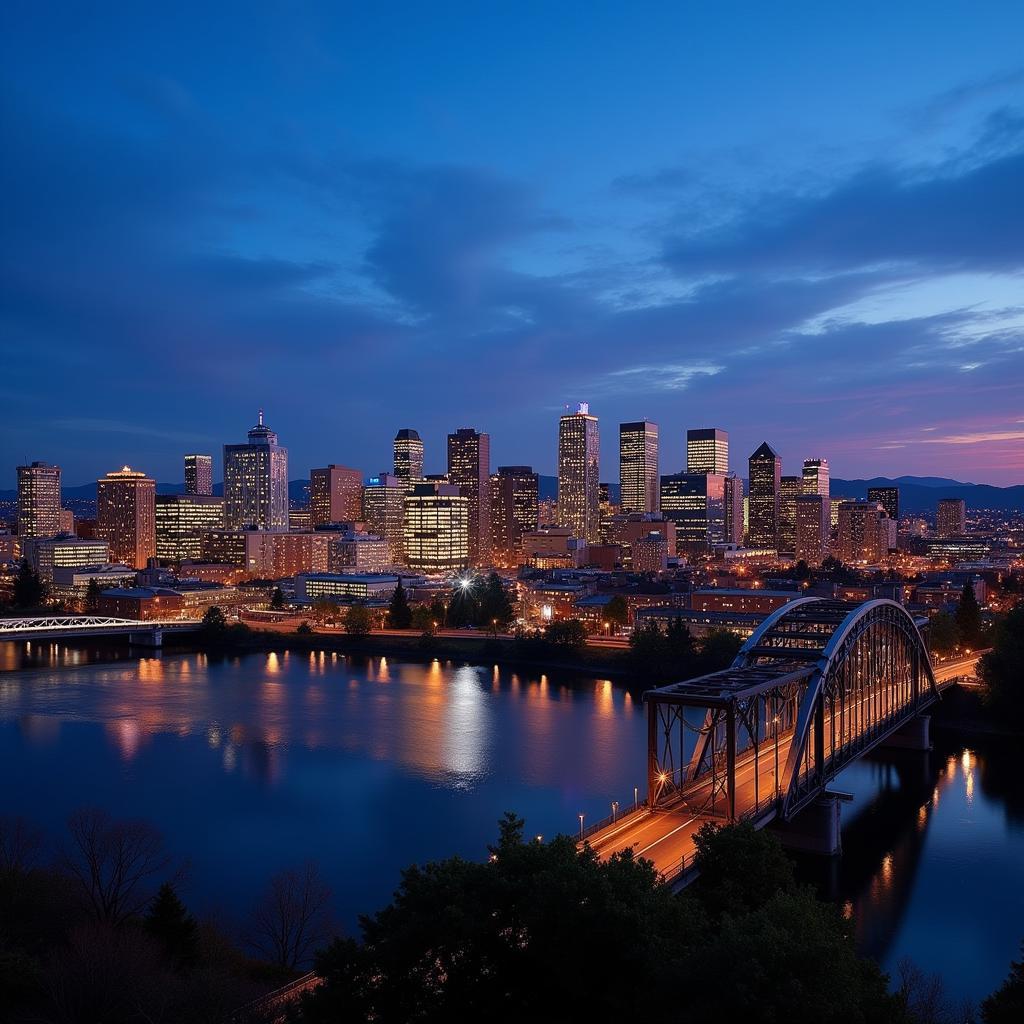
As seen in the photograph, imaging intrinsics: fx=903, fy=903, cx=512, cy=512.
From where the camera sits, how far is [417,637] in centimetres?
4844

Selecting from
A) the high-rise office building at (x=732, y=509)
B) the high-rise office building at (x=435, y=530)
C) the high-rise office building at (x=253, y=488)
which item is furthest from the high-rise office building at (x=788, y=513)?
the high-rise office building at (x=253, y=488)

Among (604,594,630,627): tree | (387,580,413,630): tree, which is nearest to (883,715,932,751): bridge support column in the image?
(604,594,630,627): tree

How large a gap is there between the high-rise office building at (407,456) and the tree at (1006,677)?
111 m

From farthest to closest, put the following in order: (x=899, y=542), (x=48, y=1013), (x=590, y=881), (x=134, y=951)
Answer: (x=899, y=542) < (x=134, y=951) < (x=48, y=1013) < (x=590, y=881)

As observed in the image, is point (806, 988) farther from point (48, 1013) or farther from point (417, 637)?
point (417, 637)

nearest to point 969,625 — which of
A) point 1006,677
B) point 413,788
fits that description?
point 1006,677

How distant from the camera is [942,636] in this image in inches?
1512

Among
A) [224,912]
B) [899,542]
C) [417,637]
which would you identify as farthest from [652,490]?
[224,912]

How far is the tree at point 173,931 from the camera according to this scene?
1084 centimetres

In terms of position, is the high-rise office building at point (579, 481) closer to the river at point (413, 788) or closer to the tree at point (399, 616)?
the tree at point (399, 616)

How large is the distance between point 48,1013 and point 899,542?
146269 mm

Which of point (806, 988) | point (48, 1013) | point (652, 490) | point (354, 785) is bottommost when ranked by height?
point (354, 785)

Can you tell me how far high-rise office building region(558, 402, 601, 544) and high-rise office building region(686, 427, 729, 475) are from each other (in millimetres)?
31171

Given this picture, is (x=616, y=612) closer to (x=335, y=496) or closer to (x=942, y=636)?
(x=942, y=636)
